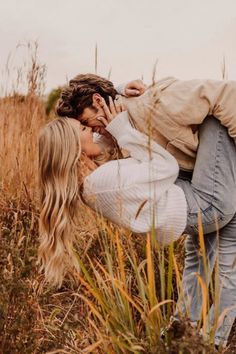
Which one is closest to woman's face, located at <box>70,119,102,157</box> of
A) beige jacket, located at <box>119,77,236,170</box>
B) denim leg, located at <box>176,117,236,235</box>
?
beige jacket, located at <box>119,77,236,170</box>

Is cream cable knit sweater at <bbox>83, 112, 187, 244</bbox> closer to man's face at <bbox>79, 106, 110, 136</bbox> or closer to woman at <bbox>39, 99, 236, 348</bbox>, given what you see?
woman at <bbox>39, 99, 236, 348</bbox>

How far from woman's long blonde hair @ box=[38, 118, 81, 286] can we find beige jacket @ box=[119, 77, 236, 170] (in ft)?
0.96

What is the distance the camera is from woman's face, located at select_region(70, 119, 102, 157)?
2838 millimetres

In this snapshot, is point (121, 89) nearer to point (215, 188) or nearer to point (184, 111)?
point (184, 111)

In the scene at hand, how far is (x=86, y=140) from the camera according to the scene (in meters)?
2.86

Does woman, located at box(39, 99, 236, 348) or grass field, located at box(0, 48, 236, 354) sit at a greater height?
woman, located at box(39, 99, 236, 348)

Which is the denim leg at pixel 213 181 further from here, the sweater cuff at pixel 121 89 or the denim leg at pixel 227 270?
the sweater cuff at pixel 121 89

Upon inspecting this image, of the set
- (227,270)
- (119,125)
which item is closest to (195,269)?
(227,270)

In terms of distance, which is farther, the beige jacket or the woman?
the beige jacket

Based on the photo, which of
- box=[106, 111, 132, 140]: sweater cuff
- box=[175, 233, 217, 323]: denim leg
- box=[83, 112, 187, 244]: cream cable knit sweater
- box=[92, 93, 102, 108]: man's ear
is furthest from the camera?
box=[92, 93, 102, 108]: man's ear

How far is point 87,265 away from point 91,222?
425 mm

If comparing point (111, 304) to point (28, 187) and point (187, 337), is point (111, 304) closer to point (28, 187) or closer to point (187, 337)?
point (187, 337)

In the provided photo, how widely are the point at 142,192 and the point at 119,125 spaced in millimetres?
378

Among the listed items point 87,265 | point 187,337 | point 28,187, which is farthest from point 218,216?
point 28,187
